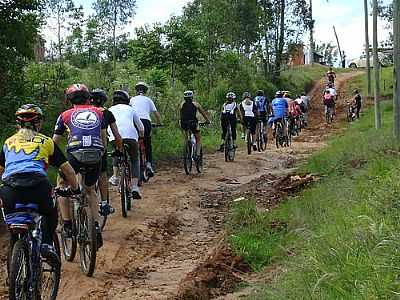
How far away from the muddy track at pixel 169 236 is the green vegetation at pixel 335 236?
53 cm

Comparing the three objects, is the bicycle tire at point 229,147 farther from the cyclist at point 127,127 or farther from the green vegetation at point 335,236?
the cyclist at point 127,127

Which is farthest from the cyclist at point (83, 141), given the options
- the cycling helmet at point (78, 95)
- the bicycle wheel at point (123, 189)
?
the bicycle wheel at point (123, 189)

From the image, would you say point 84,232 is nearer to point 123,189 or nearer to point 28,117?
point 28,117

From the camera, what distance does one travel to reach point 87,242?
7281 mm

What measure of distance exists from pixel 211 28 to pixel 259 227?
24662 mm

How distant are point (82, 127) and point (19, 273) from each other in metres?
2.51

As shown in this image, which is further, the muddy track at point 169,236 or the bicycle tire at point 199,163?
the bicycle tire at point 199,163

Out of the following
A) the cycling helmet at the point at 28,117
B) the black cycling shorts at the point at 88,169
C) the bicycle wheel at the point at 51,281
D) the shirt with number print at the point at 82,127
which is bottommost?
the bicycle wheel at the point at 51,281

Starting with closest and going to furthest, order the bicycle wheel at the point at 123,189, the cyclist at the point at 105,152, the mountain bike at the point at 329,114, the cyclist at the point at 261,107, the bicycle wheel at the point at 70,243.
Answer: the bicycle wheel at the point at 70,243
the cyclist at the point at 105,152
the bicycle wheel at the point at 123,189
the cyclist at the point at 261,107
the mountain bike at the point at 329,114

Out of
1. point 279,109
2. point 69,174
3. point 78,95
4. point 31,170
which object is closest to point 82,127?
point 78,95

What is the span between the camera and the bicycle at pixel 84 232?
23.5 ft

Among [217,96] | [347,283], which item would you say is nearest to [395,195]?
[347,283]

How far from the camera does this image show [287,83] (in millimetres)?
44312

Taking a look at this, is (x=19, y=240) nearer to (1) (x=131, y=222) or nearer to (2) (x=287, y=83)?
(1) (x=131, y=222)
